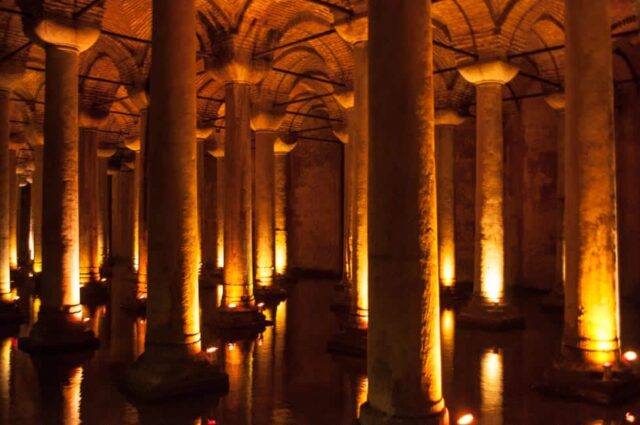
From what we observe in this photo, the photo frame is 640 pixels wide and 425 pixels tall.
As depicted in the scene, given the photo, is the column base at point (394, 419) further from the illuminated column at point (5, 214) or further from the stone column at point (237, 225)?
the illuminated column at point (5, 214)

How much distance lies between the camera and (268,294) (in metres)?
16.2

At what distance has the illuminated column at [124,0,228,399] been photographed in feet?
23.0

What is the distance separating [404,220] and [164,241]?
339 centimetres

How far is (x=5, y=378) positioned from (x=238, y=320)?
447 centimetres

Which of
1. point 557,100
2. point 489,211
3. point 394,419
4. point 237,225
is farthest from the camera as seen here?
point 557,100

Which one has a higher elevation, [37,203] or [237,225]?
[37,203]

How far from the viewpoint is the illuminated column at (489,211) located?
40.0 feet

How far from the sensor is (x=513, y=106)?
19047 millimetres

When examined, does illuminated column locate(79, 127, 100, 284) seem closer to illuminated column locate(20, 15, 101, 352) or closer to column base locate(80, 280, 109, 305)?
column base locate(80, 280, 109, 305)

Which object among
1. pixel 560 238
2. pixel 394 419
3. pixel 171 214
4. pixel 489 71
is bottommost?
pixel 394 419

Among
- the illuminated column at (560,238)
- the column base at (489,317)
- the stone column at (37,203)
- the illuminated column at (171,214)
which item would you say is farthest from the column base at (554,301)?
the stone column at (37,203)

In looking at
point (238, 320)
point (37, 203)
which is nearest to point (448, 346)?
point (238, 320)

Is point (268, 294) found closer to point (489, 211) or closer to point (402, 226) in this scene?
point (489, 211)

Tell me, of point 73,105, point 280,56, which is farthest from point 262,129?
point 73,105
